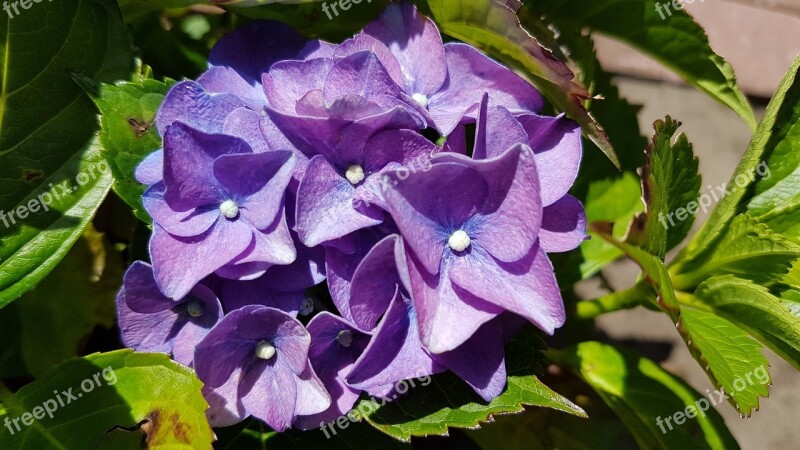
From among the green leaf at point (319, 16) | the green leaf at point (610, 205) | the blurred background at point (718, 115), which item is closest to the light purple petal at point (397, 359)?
the green leaf at point (319, 16)

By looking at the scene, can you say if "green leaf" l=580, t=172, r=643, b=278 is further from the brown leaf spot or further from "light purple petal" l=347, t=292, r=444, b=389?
the brown leaf spot

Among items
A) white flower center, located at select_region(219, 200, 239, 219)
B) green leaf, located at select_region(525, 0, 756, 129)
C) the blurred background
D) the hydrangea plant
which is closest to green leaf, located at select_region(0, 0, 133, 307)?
the hydrangea plant

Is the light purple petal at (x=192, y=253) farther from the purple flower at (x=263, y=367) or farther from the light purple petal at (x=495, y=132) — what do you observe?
the light purple petal at (x=495, y=132)

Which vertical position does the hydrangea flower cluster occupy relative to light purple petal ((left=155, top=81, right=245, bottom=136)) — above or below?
below

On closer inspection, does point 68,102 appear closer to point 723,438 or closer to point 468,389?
point 468,389

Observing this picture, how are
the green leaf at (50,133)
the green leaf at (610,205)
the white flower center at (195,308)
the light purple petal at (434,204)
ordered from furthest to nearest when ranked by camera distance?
the green leaf at (610,205) → the green leaf at (50,133) → the white flower center at (195,308) → the light purple petal at (434,204)

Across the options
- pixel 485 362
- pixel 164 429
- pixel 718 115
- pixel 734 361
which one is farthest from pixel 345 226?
pixel 718 115
